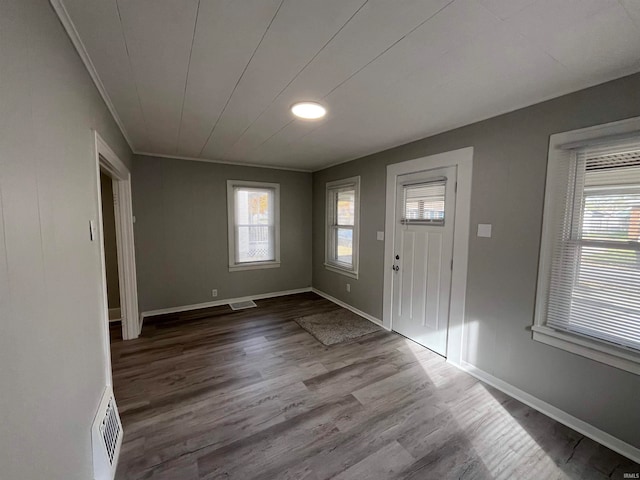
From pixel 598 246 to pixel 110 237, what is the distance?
532 cm

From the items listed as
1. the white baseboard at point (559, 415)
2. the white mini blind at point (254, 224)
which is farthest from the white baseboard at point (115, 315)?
the white baseboard at point (559, 415)

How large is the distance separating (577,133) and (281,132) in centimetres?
247

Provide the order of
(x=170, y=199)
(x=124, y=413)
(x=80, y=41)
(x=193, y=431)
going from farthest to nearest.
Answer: (x=170, y=199)
(x=124, y=413)
(x=193, y=431)
(x=80, y=41)

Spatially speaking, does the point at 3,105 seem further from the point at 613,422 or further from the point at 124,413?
the point at 613,422

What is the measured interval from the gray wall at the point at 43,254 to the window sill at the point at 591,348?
2925 mm

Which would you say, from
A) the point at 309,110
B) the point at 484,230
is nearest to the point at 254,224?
the point at 309,110

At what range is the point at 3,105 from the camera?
0.78 m

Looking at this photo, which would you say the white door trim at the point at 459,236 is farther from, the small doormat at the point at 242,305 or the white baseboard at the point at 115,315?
the white baseboard at the point at 115,315

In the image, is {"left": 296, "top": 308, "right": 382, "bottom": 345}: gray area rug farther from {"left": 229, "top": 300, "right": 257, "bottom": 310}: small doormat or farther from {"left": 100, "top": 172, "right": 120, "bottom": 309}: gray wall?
{"left": 100, "top": 172, "right": 120, "bottom": 309}: gray wall

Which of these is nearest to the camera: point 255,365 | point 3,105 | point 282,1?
point 3,105

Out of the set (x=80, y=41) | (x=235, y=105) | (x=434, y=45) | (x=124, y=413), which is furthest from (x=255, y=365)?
(x=434, y=45)

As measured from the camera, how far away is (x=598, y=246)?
1829mm

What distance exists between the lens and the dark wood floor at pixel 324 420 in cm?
165

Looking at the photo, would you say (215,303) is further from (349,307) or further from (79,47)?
(79,47)
